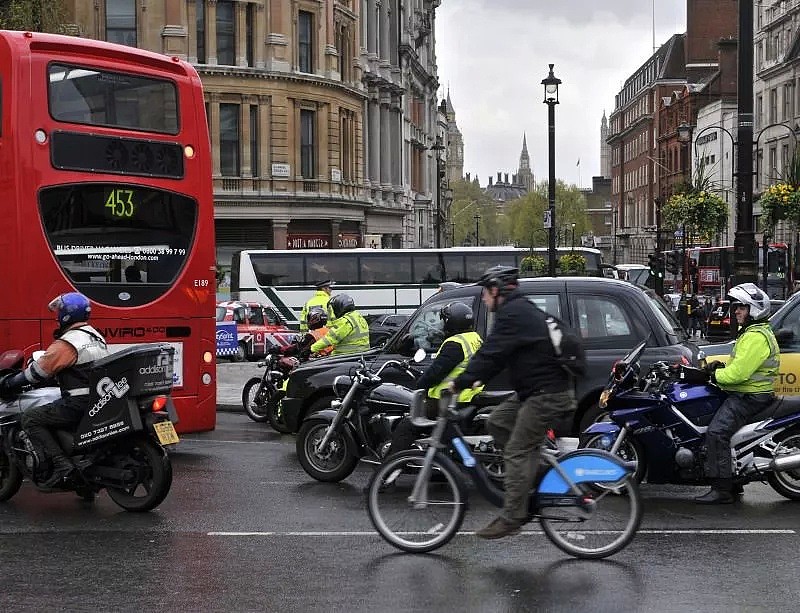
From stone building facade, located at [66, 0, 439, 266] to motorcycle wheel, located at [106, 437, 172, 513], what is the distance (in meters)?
37.2

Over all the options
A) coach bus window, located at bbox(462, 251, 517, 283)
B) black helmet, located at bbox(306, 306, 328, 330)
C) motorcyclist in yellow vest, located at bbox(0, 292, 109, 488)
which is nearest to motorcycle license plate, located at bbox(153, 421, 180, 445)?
motorcyclist in yellow vest, located at bbox(0, 292, 109, 488)

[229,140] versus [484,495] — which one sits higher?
[229,140]

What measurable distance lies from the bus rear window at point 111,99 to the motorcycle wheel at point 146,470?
393cm

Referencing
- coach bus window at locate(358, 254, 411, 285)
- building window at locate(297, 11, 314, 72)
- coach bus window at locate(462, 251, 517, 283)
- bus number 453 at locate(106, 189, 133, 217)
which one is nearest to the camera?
bus number 453 at locate(106, 189, 133, 217)

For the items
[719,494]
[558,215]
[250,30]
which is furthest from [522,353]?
[558,215]

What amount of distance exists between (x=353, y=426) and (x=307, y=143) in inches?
1626

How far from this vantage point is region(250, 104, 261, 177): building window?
159 feet

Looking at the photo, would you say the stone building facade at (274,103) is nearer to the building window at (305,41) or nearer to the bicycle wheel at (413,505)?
the building window at (305,41)

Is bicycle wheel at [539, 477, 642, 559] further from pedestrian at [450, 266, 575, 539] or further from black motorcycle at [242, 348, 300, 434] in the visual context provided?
black motorcycle at [242, 348, 300, 434]

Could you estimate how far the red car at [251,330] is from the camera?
28.6 m

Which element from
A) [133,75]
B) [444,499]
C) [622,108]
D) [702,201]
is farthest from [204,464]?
[622,108]

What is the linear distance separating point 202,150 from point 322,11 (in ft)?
131

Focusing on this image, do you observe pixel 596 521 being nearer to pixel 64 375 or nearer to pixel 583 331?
pixel 64 375

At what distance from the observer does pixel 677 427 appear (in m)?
9.13
